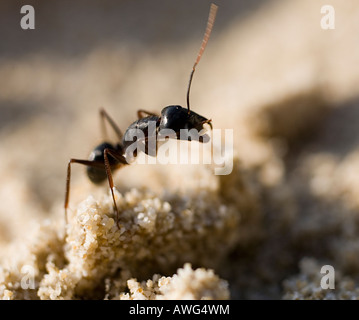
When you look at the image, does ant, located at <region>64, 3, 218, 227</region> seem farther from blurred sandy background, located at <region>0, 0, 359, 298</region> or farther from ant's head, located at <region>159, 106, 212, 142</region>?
blurred sandy background, located at <region>0, 0, 359, 298</region>

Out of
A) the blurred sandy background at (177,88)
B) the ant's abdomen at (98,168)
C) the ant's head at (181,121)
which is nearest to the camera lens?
the ant's head at (181,121)

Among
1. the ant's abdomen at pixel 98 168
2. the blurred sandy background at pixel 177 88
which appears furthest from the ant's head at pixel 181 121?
the ant's abdomen at pixel 98 168

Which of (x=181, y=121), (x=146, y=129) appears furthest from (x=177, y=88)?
(x=181, y=121)

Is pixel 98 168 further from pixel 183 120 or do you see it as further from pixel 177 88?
pixel 177 88

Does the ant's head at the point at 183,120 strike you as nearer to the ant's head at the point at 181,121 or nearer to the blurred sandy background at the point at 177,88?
the ant's head at the point at 181,121

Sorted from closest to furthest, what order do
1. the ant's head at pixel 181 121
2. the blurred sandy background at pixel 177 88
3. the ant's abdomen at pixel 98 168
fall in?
1. the ant's head at pixel 181 121
2. the ant's abdomen at pixel 98 168
3. the blurred sandy background at pixel 177 88

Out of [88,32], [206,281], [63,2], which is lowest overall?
[206,281]

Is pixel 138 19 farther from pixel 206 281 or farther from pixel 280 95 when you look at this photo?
pixel 206 281

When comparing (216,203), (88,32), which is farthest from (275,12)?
(216,203)

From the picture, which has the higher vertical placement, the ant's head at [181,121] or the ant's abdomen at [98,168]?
the ant's head at [181,121]
